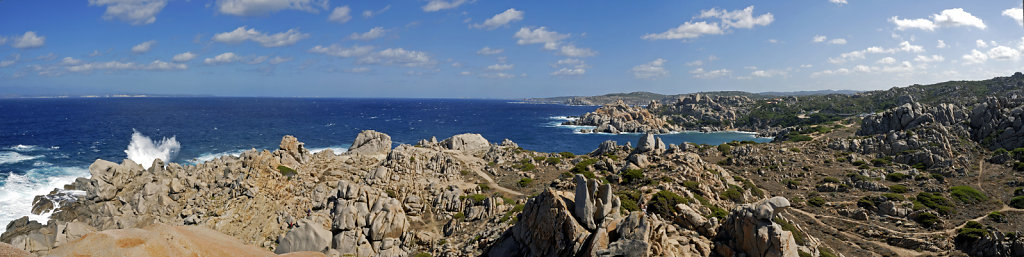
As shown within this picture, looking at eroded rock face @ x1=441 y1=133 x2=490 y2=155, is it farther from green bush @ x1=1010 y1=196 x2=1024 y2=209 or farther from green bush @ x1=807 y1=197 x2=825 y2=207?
green bush @ x1=1010 y1=196 x2=1024 y2=209

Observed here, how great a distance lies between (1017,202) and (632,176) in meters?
35.7

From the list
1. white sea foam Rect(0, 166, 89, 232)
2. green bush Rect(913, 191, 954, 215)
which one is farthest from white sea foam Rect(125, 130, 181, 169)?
green bush Rect(913, 191, 954, 215)

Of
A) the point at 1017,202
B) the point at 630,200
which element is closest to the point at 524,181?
the point at 630,200

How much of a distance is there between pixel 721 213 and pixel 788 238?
40.0 ft

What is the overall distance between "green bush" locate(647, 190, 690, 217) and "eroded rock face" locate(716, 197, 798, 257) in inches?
198

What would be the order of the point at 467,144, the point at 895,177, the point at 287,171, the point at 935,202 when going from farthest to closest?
the point at 467,144 → the point at 895,177 → the point at 287,171 → the point at 935,202

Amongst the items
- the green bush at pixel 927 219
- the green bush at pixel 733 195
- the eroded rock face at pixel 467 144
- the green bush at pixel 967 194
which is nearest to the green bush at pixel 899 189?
the green bush at pixel 967 194

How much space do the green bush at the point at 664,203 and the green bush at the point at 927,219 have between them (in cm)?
2133

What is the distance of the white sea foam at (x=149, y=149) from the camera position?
8388 centimetres

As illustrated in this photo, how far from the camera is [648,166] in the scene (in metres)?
47.8

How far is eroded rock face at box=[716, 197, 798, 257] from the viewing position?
19750 millimetres

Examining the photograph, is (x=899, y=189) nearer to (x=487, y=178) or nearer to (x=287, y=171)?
(x=487, y=178)

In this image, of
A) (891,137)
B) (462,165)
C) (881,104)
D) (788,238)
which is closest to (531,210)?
(788,238)

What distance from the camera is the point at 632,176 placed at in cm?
4269
